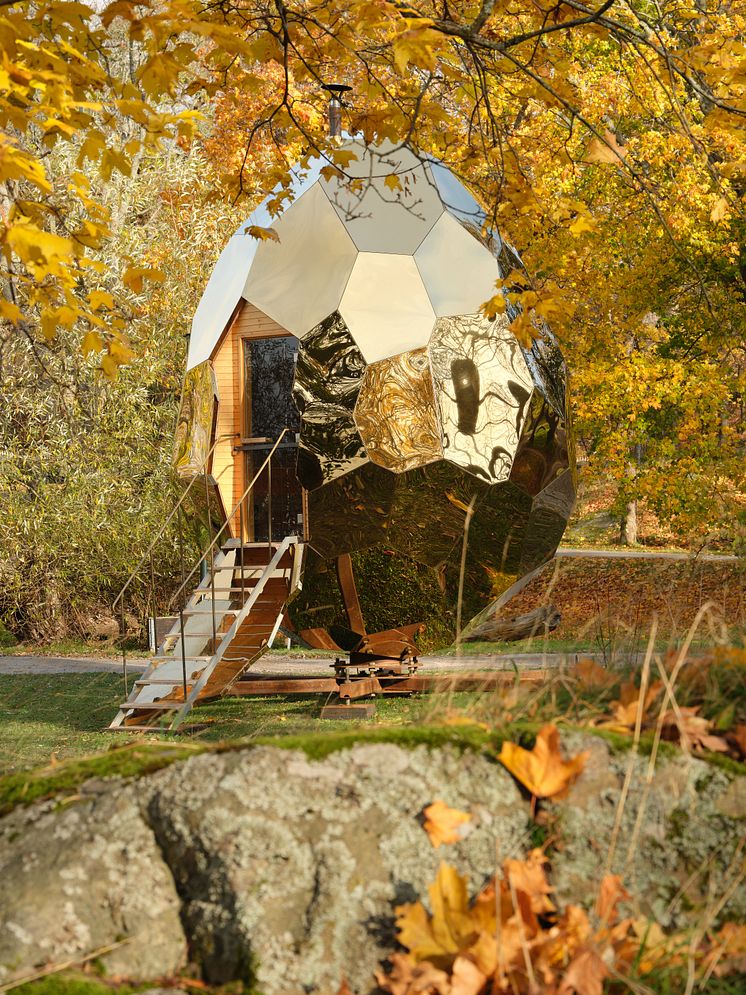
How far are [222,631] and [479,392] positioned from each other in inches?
121

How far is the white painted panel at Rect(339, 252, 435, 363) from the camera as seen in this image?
7.86m

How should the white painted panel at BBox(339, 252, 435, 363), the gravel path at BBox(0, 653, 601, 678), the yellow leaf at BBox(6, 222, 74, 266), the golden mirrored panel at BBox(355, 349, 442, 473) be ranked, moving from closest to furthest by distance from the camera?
the yellow leaf at BBox(6, 222, 74, 266)
the golden mirrored panel at BBox(355, 349, 442, 473)
the white painted panel at BBox(339, 252, 435, 363)
the gravel path at BBox(0, 653, 601, 678)

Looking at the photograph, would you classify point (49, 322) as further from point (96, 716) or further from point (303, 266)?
point (96, 716)

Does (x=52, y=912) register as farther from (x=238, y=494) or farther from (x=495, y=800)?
(x=238, y=494)

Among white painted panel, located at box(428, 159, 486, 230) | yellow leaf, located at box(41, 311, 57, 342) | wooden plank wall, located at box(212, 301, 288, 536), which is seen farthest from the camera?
wooden plank wall, located at box(212, 301, 288, 536)

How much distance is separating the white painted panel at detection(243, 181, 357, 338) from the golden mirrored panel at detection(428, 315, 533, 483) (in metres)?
0.96

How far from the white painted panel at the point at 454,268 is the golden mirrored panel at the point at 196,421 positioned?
2.21 meters

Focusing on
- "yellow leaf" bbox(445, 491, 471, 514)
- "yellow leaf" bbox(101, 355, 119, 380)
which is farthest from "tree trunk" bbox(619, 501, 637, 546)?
"yellow leaf" bbox(101, 355, 119, 380)

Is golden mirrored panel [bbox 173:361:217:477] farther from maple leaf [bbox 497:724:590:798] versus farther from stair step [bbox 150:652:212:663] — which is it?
maple leaf [bbox 497:724:590:798]

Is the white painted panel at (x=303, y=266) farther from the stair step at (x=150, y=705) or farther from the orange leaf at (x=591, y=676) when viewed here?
the orange leaf at (x=591, y=676)

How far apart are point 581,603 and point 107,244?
398 inches

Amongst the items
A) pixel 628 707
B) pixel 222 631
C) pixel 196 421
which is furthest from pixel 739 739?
pixel 196 421

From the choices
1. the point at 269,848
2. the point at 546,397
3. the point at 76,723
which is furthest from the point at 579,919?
the point at 76,723

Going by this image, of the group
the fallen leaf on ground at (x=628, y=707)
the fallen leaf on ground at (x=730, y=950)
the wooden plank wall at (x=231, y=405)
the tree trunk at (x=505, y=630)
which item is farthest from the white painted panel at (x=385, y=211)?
the fallen leaf on ground at (x=730, y=950)
